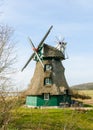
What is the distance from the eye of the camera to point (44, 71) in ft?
158

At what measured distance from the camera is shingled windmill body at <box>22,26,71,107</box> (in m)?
46.2

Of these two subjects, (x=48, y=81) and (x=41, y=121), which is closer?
(x=41, y=121)

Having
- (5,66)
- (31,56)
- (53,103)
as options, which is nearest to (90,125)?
(5,66)

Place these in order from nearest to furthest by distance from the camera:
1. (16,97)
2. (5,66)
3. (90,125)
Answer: (16,97), (5,66), (90,125)

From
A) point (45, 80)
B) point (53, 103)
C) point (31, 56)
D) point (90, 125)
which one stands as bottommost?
point (90, 125)

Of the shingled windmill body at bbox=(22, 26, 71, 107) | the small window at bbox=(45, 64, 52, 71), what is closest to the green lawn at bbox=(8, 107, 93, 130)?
the shingled windmill body at bbox=(22, 26, 71, 107)

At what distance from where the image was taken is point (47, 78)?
48125 mm

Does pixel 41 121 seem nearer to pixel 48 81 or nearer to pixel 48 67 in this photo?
pixel 48 81

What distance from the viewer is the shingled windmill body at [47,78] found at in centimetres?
4625

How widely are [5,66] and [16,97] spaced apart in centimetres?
1335

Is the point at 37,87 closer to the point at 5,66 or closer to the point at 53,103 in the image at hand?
the point at 53,103

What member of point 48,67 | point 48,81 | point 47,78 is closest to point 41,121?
point 48,81

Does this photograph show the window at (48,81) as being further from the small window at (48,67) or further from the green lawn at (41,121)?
the green lawn at (41,121)

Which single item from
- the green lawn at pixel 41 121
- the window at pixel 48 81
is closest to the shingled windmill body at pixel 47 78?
the window at pixel 48 81
